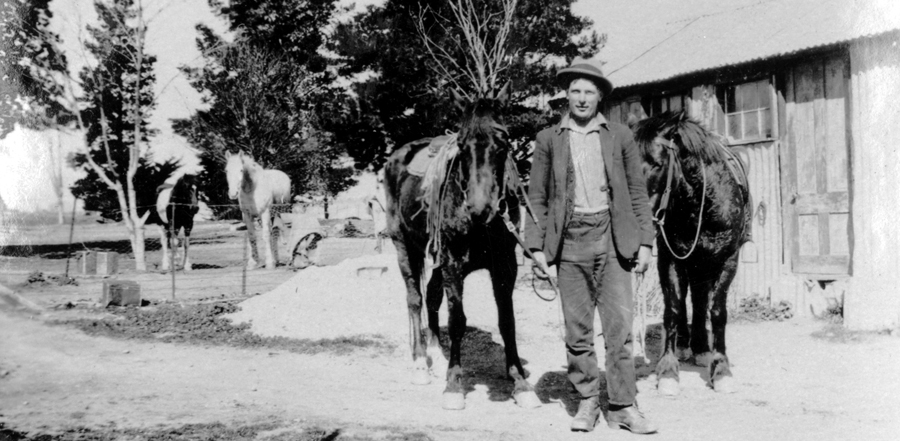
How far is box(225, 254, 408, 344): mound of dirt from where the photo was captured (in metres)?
7.58

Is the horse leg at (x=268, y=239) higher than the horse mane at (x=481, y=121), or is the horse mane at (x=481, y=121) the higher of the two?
the horse mane at (x=481, y=121)

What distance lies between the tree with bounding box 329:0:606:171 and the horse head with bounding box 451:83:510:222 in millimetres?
18074

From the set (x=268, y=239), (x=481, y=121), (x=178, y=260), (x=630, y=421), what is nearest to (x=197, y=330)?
(x=481, y=121)

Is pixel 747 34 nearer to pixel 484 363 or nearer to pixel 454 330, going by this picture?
pixel 484 363

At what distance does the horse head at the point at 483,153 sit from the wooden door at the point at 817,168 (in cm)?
649

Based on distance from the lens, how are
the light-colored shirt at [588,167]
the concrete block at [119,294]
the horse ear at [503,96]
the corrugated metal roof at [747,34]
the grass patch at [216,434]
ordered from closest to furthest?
the grass patch at [216,434] → the light-colored shirt at [588,167] → the horse ear at [503,96] → the corrugated metal roof at [747,34] → the concrete block at [119,294]

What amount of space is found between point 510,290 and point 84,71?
1063 cm

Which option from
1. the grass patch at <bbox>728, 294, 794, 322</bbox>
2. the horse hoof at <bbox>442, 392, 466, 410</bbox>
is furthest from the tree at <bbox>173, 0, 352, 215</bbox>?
the horse hoof at <bbox>442, 392, 466, 410</bbox>

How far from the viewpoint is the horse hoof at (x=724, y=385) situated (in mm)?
4820

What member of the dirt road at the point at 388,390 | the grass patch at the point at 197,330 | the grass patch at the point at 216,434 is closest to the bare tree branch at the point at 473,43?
the grass patch at the point at 197,330

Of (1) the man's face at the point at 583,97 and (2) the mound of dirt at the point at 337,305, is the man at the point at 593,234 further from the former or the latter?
(2) the mound of dirt at the point at 337,305

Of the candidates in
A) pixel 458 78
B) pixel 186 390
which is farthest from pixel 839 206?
pixel 458 78

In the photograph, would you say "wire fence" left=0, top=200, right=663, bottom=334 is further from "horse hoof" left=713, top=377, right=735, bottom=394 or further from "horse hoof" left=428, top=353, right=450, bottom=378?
"horse hoof" left=428, top=353, right=450, bottom=378

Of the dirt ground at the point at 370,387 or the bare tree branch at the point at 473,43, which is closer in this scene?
the dirt ground at the point at 370,387
